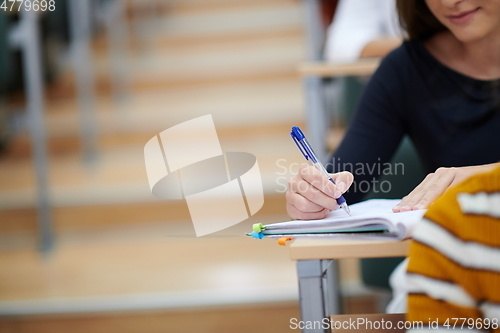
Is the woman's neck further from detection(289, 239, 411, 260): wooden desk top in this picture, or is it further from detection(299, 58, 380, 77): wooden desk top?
detection(289, 239, 411, 260): wooden desk top

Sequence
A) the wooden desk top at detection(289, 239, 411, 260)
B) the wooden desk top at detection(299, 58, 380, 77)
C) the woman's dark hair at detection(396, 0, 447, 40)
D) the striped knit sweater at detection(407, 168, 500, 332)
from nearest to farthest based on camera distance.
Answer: the striped knit sweater at detection(407, 168, 500, 332) → the wooden desk top at detection(289, 239, 411, 260) → the woman's dark hair at detection(396, 0, 447, 40) → the wooden desk top at detection(299, 58, 380, 77)

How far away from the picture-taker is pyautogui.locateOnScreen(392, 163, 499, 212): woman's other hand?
24.7 inches

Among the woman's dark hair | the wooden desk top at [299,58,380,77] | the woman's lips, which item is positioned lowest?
the woman's lips

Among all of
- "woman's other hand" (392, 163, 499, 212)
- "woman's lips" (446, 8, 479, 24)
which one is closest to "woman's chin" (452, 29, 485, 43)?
"woman's lips" (446, 8, 479, 24)

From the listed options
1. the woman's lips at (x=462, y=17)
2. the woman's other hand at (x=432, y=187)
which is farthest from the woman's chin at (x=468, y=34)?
the woman's other hand at (x=432, y=187)

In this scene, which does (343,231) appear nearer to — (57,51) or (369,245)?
(369,245)

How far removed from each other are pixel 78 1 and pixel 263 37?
0.96 metres

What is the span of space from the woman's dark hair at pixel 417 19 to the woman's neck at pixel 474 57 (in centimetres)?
4

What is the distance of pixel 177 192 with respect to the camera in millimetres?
1167

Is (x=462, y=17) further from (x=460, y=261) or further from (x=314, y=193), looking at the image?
(x=460, y=261)

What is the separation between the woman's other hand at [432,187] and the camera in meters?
0.63

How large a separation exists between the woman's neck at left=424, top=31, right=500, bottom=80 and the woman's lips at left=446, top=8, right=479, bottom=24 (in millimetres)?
80

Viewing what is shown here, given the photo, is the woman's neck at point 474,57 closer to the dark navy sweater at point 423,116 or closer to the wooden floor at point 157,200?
the dark navy sweater at point 423,116

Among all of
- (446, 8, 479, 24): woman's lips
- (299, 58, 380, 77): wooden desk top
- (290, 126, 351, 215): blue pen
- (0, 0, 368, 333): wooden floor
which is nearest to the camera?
(290, 126, 351, 215): blue pen
